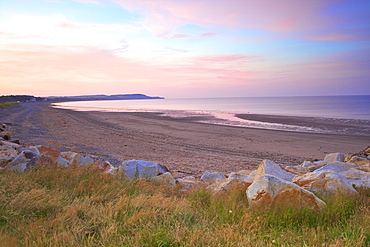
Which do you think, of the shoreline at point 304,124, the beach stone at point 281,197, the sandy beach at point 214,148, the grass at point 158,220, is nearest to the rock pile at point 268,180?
the beach stone at point 281,197

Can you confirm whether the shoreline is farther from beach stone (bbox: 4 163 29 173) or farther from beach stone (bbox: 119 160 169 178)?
beach stone (bbox: 4 163 29 173)

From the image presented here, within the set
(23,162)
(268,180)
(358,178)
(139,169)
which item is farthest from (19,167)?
(358,178)

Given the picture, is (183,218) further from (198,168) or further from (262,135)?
(262,135)

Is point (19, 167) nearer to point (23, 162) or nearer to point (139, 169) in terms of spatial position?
point (23, 162)

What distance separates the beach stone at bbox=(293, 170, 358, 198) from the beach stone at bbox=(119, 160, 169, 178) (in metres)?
3.71

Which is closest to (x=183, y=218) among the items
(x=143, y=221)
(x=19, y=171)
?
(x=143, y=221)

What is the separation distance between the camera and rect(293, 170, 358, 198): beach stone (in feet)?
15.9

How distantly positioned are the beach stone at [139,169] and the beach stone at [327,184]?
146 inches

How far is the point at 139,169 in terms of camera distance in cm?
706

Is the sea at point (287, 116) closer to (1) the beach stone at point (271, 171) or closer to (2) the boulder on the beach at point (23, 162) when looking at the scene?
(1) the beach stone at point (271, 171)

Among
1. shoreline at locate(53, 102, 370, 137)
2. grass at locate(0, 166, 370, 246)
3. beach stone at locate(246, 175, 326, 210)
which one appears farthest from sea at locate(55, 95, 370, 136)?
grass at locate(0, 166, 370, 246)

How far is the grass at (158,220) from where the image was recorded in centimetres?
326

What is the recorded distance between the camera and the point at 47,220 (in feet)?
12.6

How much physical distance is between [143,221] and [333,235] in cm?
269
